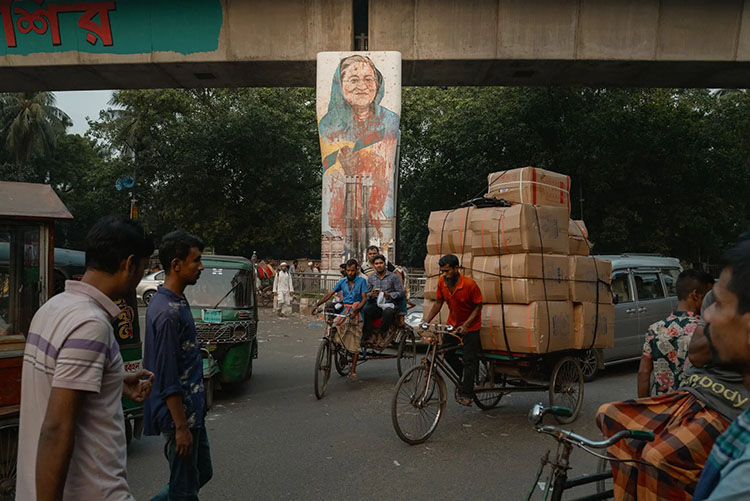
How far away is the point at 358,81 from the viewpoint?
1577 centimetres

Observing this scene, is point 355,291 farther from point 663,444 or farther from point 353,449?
point 663,444

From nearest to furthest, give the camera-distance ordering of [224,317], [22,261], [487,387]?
[22,261] < [487,387] < [224,317]

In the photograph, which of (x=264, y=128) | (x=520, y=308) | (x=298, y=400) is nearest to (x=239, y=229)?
(x=264, y=128)

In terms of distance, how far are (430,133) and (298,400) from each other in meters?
20.8

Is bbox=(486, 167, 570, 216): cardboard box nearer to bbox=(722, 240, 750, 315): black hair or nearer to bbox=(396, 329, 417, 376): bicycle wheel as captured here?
bbox=(396, 329, 417, 376): bicycle wheel

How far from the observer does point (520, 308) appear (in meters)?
5.88

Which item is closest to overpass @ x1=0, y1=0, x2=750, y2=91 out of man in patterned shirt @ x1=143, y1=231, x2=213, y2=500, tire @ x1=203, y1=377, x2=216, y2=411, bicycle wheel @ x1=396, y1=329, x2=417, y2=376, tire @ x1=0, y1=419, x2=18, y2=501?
bicycle wheel @ x1=396, y1=329, x2=417, y2=376

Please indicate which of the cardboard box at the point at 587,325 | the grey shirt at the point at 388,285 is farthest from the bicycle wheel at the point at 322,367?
the cardboard box at the point at 587,325

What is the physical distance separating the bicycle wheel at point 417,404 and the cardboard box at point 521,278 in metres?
1.13

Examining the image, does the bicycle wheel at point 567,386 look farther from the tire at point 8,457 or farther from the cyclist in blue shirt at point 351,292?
the tire at point 8,457

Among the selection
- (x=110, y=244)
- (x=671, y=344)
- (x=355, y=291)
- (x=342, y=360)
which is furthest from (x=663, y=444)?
(x=342, y=360)

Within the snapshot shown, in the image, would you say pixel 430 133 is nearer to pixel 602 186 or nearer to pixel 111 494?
pixel 602 186

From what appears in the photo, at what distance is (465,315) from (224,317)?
3.11 metres

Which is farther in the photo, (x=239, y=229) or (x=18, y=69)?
(x=239, y=229)
